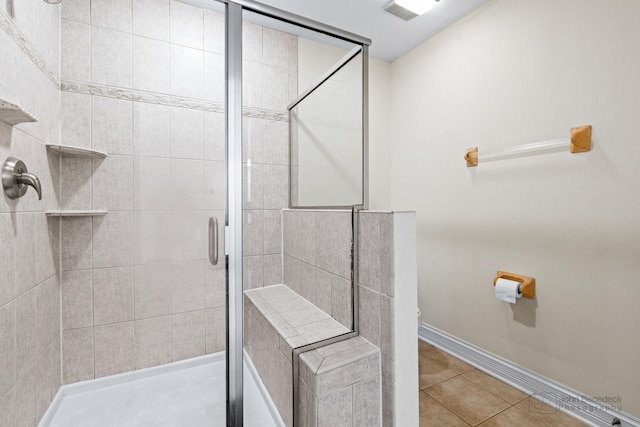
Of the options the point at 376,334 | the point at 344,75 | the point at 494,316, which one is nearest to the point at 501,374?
the point at 494,316

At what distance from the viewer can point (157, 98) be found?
3.44 ft

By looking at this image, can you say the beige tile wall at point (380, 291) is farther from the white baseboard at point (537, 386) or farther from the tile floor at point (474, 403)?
the white baseboard at point (537, 386)

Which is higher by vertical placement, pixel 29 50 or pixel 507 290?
pixel 29 50

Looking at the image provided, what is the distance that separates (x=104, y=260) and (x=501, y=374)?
2.18m

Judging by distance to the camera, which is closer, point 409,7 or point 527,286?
point 527,286

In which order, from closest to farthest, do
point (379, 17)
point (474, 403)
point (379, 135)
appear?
point (474, 403)
point (379, 17)
point (379, 135)

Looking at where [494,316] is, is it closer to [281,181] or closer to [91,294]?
[281,181]

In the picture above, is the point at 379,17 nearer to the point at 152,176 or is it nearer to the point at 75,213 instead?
the point at 152,176

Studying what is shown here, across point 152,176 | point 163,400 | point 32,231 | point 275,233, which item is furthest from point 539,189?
point 32,231

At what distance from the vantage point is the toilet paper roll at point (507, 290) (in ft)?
5.34

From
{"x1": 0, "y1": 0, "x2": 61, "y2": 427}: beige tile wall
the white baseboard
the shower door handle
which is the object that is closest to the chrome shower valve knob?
{"x1": 0, "y1": 0, "x2": 61, "y2": 427}: beige tile wall

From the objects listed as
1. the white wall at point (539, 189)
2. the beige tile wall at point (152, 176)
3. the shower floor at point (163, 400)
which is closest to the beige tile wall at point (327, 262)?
the beige tile wall at point (152, 176)

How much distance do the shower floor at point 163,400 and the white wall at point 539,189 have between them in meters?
1.49

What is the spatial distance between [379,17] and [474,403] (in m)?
2.49
